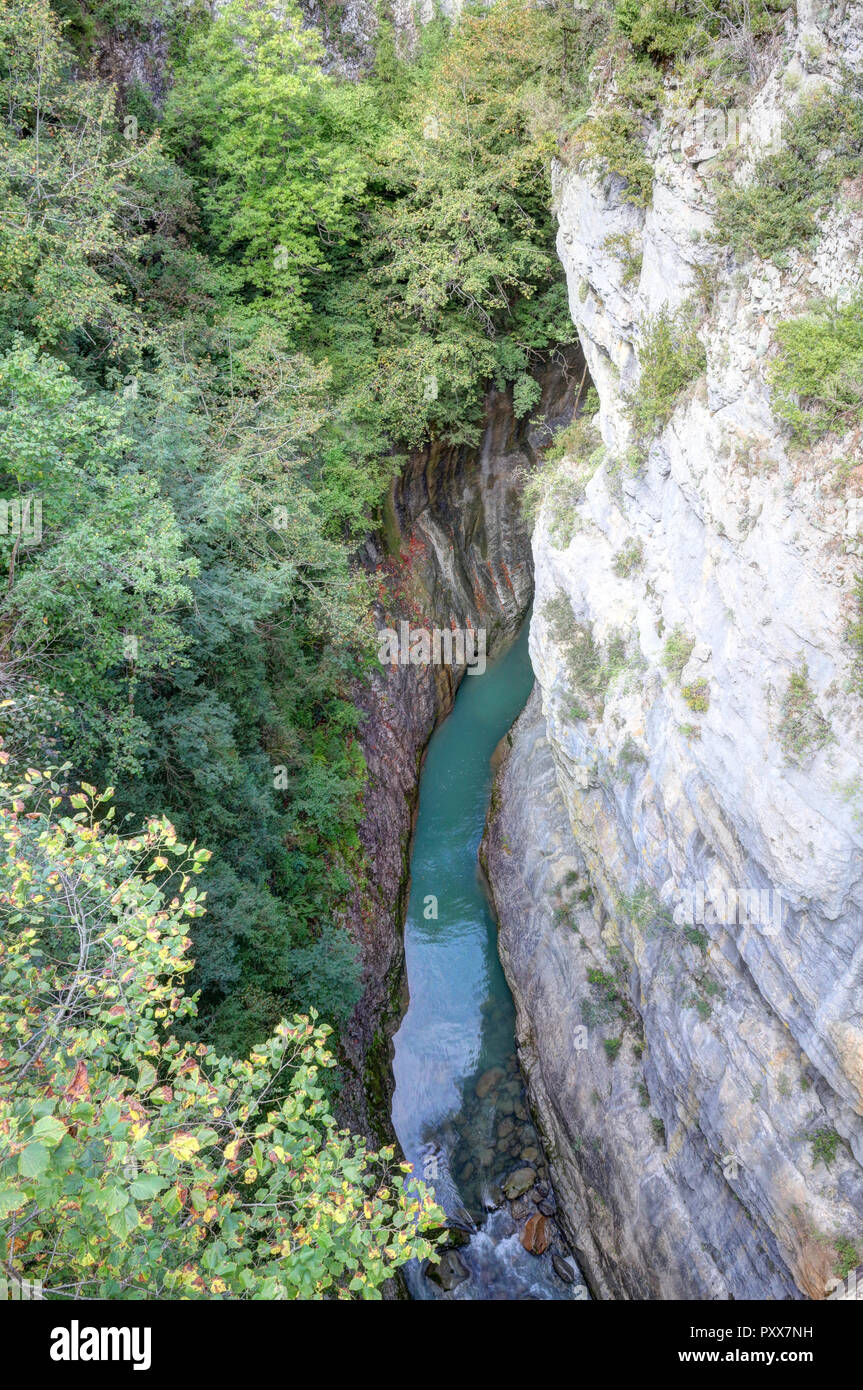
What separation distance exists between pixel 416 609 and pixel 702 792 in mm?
11943

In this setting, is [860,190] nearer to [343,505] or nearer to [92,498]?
[92,498]

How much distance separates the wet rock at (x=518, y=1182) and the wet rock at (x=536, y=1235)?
0.38 m

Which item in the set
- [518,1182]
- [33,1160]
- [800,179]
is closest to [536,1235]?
[518,1182]

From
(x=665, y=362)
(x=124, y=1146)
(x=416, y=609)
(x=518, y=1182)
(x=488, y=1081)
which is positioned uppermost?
(x=665, y=362)

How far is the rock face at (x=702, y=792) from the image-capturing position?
→ 698 cm

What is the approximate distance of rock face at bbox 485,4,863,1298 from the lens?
6.98 metres

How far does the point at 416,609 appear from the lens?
776 inches

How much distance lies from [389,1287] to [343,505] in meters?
13.4

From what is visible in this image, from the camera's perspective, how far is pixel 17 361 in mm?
8156

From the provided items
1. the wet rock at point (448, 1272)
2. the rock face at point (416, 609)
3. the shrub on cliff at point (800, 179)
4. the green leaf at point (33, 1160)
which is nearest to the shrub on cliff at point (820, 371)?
the shrub on cliff at point (800, 179)

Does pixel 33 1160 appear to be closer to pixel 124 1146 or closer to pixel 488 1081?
pixel 124 1146

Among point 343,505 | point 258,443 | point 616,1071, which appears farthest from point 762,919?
point 343,505

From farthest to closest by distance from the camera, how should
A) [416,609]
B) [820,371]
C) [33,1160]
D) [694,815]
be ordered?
[416,609]
[694,815]
[820,371]
[33,1160]

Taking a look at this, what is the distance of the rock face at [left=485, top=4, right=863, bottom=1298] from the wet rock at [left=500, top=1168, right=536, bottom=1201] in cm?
60
